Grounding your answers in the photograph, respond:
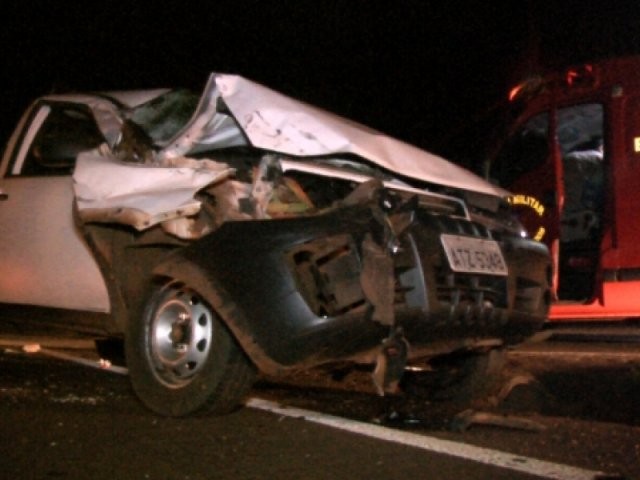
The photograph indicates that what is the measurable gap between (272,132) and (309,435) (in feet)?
4.67

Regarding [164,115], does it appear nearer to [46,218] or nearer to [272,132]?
[46,218]

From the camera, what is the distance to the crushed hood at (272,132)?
4.49 m

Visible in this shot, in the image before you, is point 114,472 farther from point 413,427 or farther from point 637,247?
point 637,247

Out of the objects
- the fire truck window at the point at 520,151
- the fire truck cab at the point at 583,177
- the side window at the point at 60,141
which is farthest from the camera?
the fire truck window at the point at 520,151

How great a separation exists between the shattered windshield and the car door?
1.38ft

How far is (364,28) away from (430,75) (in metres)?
1.91

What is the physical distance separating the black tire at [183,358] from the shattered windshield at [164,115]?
3.02 ft

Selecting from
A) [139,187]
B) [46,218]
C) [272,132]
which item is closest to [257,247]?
[272,132]

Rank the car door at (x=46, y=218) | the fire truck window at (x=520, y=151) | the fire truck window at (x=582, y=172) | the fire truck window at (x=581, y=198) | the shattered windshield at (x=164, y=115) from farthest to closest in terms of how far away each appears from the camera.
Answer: the fire truck window at (x=520, y=151), the fire truck window at (x=582, y=172), the fire truck window at (x=581, y=198), the car door at (x=46, y=218), the shattered windshield at (x=164, y=115)

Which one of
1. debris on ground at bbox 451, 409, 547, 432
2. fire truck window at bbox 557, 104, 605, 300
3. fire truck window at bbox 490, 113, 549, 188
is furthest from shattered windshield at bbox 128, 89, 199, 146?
fire truck window at bbox 557, 104, 605, 300

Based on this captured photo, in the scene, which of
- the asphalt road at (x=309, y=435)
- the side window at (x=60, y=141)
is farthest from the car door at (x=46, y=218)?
the asphalt road at (x=309, y=435)

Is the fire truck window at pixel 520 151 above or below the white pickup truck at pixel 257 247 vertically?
above

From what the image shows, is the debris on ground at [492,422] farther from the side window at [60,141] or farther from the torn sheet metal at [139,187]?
the side window at [60,141]

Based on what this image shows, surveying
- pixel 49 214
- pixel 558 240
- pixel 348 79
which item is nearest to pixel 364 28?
pixel 348 79
